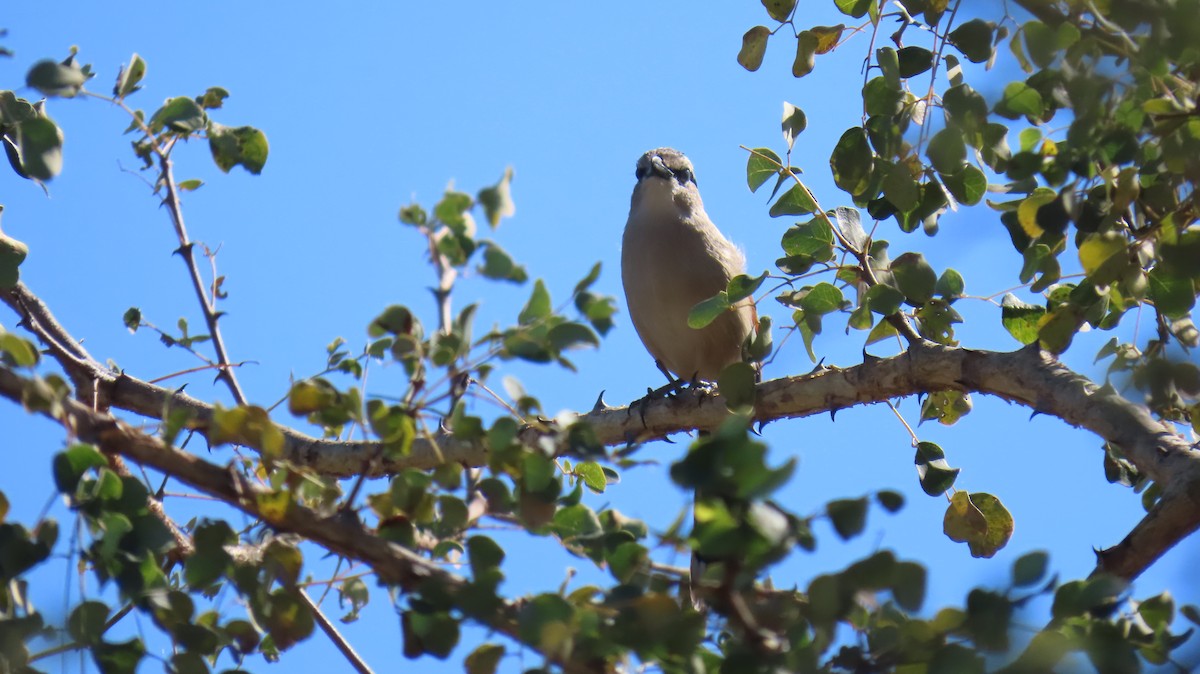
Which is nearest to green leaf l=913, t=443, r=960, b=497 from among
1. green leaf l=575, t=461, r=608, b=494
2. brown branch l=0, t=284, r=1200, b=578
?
brown branch l=0, t=284, r=1200, b=578

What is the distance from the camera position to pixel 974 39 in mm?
2625

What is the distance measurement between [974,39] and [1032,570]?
4.81 feet

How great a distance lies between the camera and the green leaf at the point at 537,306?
5.70 ft

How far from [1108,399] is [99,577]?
87.8 inches

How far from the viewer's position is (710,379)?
5.41 meters

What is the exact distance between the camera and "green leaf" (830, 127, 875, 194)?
9.21 feet

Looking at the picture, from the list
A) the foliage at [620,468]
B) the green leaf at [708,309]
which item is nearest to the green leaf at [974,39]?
the foliage at [620,468]

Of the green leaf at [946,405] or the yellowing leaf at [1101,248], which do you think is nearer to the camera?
the yellowing leaf at [1101,248]

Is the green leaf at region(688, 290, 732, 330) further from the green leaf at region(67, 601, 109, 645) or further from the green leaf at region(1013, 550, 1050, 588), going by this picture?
the green leaf at region(67, 601, 109, 645)

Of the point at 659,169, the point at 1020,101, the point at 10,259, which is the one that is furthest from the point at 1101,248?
the point at 659,169

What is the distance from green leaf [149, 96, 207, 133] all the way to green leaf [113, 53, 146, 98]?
0.17 meters

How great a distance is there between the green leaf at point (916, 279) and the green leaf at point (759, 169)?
18.7 inches

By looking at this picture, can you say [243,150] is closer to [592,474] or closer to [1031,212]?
[592,474]

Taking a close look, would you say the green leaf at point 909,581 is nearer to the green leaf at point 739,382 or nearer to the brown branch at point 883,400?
the brown branch at point 883,400
